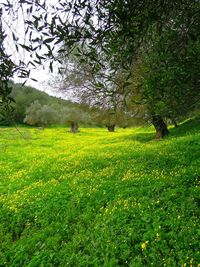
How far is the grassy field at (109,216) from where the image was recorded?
7.18 meters

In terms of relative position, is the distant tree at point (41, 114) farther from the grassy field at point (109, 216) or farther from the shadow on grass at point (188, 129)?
the grassy field at point (109, 216)

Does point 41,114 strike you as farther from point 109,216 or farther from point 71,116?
point 109,216

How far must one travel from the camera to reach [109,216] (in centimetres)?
900

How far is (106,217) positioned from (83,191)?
264 cm

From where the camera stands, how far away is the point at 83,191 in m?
11.5

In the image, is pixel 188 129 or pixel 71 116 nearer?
pixel 188 129

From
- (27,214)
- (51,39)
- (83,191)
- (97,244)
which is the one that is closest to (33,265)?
(97,244)

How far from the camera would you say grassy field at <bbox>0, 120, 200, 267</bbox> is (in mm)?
7184

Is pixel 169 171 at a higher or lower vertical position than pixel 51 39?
lower

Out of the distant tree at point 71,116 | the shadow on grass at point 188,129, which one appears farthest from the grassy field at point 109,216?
the distant tree at point 71,116

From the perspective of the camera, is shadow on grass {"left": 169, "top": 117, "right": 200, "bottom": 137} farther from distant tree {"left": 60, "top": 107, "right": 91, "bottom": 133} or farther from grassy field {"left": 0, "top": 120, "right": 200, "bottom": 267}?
distant tree {"left": 60, "top": 107, "right": 91, "bottom": 133}

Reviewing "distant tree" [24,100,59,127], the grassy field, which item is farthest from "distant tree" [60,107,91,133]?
the grassy field

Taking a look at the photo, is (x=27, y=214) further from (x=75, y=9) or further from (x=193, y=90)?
(x=75, y=9)

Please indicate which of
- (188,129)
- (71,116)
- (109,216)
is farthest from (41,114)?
(109,216)
